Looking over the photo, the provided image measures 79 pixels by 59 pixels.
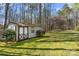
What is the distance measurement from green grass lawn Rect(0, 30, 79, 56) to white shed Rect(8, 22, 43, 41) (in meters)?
0.03

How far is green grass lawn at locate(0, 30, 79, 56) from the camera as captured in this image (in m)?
1.36

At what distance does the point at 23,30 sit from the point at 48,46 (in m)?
0.20

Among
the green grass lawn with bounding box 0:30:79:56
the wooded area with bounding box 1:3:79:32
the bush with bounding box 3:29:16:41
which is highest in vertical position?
the wooded area with bounding box 1:3:79:32

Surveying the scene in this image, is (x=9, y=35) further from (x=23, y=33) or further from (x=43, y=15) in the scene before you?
(x=43, y=15)

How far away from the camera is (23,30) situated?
1.37 m

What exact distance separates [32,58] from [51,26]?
0.25 meters

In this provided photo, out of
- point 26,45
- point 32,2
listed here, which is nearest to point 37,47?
point 26,45

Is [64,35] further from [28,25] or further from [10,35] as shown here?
[10,35]

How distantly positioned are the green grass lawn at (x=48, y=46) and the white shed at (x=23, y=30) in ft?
0.11

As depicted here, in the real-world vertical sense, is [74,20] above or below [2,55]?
above

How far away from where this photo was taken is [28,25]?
138cm

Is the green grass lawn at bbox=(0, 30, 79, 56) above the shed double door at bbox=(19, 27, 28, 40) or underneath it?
underneath

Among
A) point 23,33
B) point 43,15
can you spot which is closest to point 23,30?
point 23,33

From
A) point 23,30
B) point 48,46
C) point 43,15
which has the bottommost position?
point 48,46
